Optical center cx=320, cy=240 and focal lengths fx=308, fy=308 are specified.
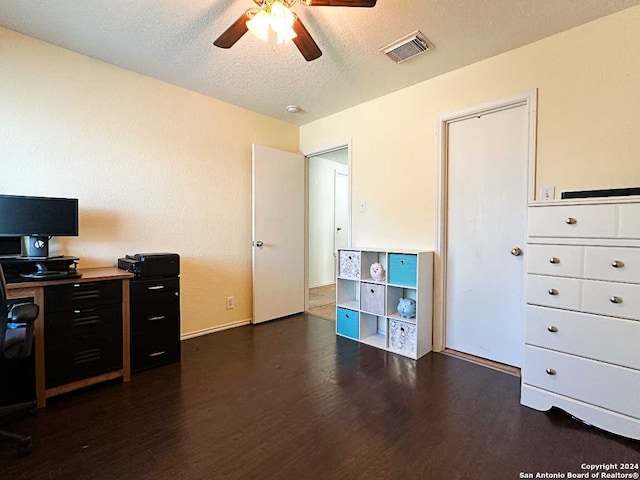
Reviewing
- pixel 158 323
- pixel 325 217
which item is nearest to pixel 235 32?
pixel 158 323

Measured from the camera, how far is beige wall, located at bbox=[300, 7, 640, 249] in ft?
6.34

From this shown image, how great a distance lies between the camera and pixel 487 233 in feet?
8.45

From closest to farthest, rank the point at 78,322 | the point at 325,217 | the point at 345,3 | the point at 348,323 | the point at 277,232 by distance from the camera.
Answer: the point at 345,3 < the point at 78,322 < the point at 348,323 < the point at 277,232 < the point at 325,217

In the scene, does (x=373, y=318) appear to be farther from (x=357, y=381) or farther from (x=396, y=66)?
(x=396, y=66)

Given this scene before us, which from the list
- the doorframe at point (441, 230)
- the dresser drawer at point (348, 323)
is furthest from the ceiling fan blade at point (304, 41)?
the dresser drawer at point (348, 323)

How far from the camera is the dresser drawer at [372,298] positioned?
2.89m

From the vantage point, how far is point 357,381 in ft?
7.38

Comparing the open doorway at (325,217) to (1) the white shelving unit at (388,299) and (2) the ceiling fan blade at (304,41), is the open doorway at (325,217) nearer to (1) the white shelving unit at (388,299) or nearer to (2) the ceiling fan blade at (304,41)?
(1) the white shelving unit at (388,299)

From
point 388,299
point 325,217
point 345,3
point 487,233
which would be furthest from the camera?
point 325,217

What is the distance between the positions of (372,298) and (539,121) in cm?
194

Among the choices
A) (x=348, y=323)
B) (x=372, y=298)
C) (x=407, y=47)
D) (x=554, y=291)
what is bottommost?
(x=348, y=323)

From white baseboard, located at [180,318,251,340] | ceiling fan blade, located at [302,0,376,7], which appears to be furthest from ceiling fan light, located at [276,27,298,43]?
Result: white baseboard, located at [180,318,251,340]

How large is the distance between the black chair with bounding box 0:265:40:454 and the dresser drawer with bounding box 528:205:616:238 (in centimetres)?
279

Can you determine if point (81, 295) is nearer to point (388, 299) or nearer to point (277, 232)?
point (277, 232)
